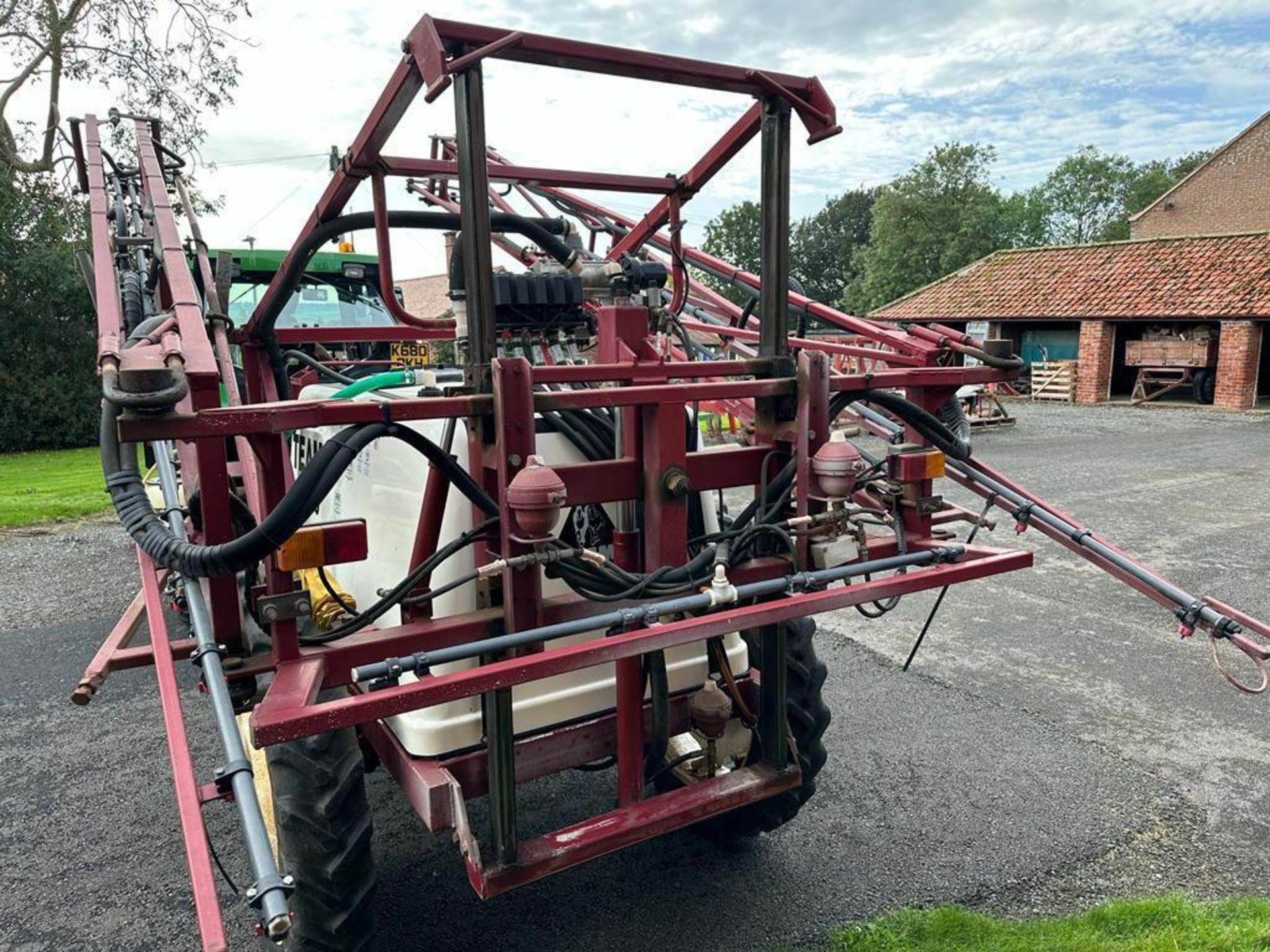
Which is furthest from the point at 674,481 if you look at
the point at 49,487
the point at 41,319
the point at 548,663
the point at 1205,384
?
the point at 1205,384

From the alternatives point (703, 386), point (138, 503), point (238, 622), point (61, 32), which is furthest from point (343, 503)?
point (61, 32)

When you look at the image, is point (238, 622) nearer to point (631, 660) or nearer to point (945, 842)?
point (631, 660)

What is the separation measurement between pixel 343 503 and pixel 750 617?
1778 millimetres

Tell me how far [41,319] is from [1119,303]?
79.6 ft

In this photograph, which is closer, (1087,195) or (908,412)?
(908,412)

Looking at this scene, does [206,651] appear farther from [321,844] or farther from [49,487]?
[49,487]

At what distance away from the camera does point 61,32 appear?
648 inches

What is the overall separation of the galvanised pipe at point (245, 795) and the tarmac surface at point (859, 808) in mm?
1416

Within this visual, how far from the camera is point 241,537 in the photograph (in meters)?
2.04

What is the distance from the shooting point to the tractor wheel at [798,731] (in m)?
3.18

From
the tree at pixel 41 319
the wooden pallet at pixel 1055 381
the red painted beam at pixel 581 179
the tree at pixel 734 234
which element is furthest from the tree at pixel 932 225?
the red painted beam at pixel 581 179

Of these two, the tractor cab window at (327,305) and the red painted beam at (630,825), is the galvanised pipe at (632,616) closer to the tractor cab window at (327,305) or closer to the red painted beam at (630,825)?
the red painted beam at (630,825)

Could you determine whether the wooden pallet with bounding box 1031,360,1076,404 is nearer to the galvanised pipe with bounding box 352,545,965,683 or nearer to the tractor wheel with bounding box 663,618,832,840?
the tractor wheel with bounding box 663,618,832,840

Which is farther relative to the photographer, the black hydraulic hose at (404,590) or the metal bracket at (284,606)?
the black hydraulic hose at (404,590)
